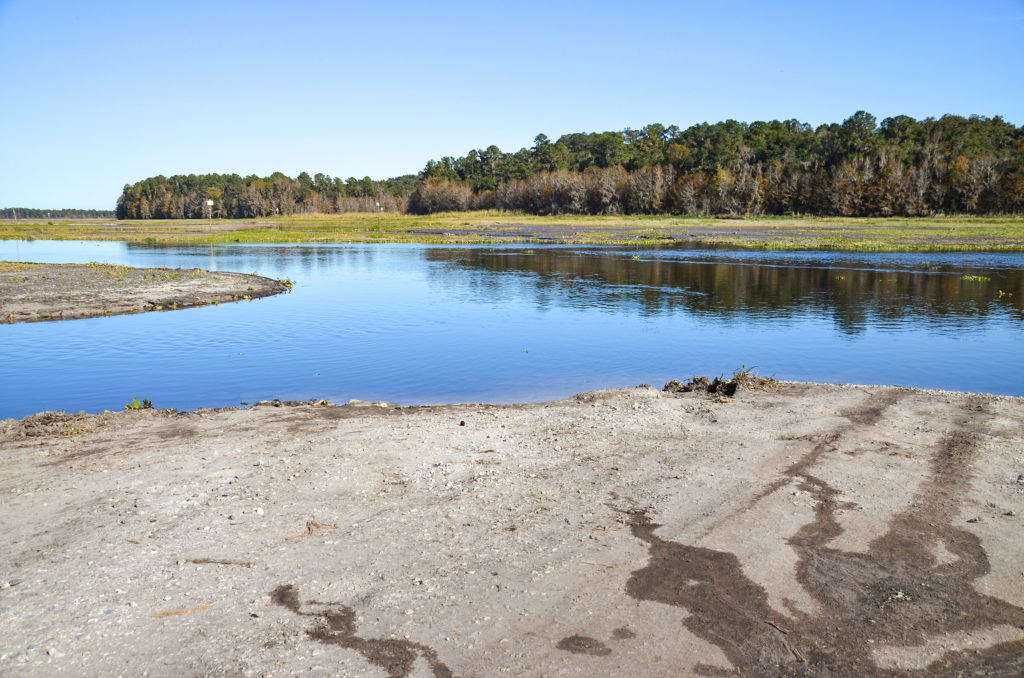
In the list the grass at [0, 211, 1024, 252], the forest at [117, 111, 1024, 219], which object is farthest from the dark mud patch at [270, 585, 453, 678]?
the forest at [117, 111, 1024, 219]

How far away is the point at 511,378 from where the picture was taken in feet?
66.4

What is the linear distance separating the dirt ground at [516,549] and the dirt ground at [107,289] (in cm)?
2163

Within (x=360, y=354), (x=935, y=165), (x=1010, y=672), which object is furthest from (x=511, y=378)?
(x=935, y=165)

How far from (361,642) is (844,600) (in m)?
4.92

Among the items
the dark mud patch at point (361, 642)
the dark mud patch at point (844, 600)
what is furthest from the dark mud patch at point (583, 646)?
the dark mud patch at point (361, 642)

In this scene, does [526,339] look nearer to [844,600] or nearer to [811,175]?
[844,600]

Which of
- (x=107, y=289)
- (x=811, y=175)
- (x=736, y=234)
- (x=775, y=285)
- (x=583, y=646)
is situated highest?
(x=811, y=175)

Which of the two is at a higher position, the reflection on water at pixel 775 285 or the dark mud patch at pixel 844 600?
the reflection on water at pixel 775 285

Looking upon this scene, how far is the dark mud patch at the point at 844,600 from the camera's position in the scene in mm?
6352

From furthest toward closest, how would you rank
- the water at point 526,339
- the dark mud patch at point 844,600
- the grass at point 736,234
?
the grass at point 736,234
the water at point 526,339
the dark mud patch at point 844,600

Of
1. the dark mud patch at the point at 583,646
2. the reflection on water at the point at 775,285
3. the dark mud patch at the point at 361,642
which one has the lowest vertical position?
the dark mud patch at the point at 583,646

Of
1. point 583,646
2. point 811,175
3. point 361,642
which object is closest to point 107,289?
point 361,642

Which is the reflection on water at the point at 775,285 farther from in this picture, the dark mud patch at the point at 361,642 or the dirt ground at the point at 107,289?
the dark mud patch at the point at 361,642

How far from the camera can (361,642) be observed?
6531 millimetres
